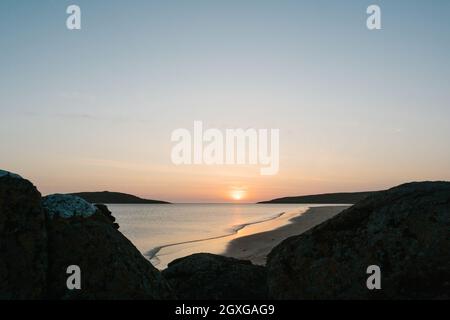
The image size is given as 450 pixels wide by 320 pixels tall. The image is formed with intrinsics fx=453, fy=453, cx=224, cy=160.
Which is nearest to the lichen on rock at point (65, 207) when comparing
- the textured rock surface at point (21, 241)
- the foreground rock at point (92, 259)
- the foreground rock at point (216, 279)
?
the foreground rock at point (92, 259)

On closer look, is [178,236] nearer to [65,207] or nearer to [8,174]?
[65,207]

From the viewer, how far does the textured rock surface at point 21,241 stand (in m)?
6.76

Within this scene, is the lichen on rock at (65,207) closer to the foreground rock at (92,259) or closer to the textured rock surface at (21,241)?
the foreground rock at (92,259)

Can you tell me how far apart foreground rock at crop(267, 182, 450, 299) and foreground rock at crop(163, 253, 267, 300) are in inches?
58.2

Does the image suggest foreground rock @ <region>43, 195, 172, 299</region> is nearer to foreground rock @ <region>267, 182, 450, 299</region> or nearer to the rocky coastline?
the rocky coastline

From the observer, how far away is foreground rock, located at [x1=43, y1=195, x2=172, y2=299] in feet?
23.3

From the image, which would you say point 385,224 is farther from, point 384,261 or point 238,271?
point 238,271

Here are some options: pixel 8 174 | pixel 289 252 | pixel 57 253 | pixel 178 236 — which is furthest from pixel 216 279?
pixel 178 236

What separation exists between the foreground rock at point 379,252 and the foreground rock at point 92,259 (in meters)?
2.34

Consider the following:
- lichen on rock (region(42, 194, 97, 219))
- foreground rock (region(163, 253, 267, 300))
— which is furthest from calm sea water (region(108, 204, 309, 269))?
lichen on rock (region(42, 194, 97, 219))

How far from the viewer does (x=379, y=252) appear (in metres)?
7.38

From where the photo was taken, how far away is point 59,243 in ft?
24.1

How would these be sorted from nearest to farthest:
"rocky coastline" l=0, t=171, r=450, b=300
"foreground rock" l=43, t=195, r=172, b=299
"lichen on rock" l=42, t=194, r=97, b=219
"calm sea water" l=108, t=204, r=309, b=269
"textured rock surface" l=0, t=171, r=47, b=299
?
1. "textured rock surface" l=0, t=171, r=47, b=299
2. "rocky coastline" l=0, t=171, r=450, b=300
3. "foreground rock" l=43, t=195, r=172, b=299
4. "lichen on rock" l=42, t=194, r=97, b=219
5. "calm sea water" l=108, t=204, r=309, b=269
